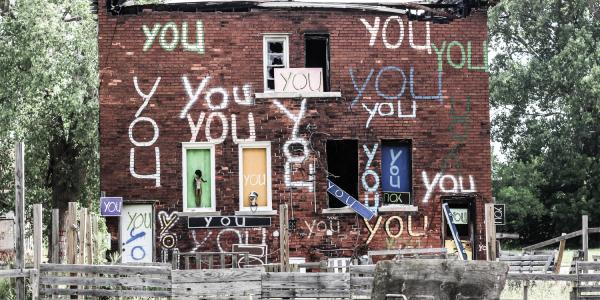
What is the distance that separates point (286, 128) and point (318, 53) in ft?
7.28

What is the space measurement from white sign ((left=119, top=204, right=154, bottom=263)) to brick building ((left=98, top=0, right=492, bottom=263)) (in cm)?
3

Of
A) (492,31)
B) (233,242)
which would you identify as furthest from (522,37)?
(233,242)

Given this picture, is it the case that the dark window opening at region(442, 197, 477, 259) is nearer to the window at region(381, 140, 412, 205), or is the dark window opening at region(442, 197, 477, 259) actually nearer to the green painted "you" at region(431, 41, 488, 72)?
the window at region(381, 140, 412, 205)

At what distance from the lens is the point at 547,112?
5106 cm

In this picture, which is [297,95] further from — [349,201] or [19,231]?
[19,231]

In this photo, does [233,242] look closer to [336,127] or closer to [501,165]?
[336,127]

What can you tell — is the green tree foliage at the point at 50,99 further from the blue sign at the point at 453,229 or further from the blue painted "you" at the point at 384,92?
the blue sign at the point at 453,229

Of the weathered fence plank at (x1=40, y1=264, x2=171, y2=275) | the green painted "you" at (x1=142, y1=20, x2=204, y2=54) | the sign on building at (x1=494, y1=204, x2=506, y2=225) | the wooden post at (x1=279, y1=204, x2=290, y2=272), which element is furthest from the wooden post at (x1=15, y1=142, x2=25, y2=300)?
the sign on building at (x1=494, y1=204, x2=506, y2=225)

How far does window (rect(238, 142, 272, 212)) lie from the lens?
2802cm

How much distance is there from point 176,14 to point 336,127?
16.3ft

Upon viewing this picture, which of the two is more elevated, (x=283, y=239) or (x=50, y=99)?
(x=50, y=99)

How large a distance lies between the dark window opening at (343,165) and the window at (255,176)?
1.60 meters

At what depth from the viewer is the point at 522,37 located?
171 feet

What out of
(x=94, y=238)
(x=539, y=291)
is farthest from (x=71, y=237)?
(x=539, y=291)
